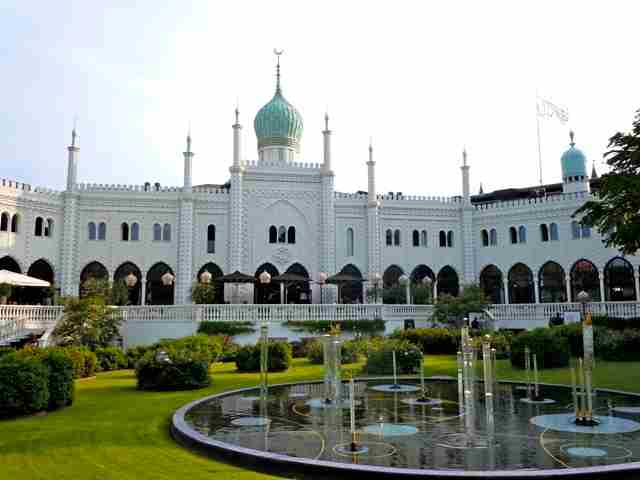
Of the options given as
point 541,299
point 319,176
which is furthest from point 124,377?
point 541,299

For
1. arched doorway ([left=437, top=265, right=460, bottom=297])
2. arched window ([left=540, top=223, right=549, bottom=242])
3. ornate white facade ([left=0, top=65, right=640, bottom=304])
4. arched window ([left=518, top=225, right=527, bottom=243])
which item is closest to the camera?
ornate white facade ([left=0, top=65, right=640, bottom=304])

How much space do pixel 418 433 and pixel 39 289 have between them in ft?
127

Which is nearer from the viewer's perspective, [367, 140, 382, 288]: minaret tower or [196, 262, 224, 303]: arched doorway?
[196, 262, 224, 303]: arched doorway

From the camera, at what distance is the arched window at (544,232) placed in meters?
47.3

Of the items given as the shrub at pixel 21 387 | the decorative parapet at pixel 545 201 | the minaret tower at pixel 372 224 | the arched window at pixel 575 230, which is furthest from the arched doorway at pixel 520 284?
the shrub at pixel 21 387

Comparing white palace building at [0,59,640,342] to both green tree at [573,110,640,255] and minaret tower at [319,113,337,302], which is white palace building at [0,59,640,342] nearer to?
minaret tower at [319,113,337,302]

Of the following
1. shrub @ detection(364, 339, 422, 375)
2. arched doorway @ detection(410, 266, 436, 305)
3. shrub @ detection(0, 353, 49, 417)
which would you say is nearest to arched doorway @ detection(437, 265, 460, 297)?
arched doorway @ detection(410, 266, 436, 305)

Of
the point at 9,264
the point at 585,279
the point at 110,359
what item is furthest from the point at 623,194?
the point at 9,264

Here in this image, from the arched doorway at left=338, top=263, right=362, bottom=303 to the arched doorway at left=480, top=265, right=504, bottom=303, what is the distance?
10.6 m

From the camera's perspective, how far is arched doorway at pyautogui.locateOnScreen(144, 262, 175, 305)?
45.2m

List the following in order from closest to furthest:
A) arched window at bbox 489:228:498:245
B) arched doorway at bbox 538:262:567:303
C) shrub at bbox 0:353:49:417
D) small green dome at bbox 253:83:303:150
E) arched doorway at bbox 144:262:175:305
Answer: shrub at bbox 0:353:49:417
arched doorway at bbox 144:262:175:305
arched doorway at bbox 538:262:567:303
arched window at bbox 489:228:498:245
small green dome at bbox 253:83:303:150

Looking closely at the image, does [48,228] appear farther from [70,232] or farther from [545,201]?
[545,201]

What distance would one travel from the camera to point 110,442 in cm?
1127

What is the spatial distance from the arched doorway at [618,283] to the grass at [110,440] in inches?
1057
